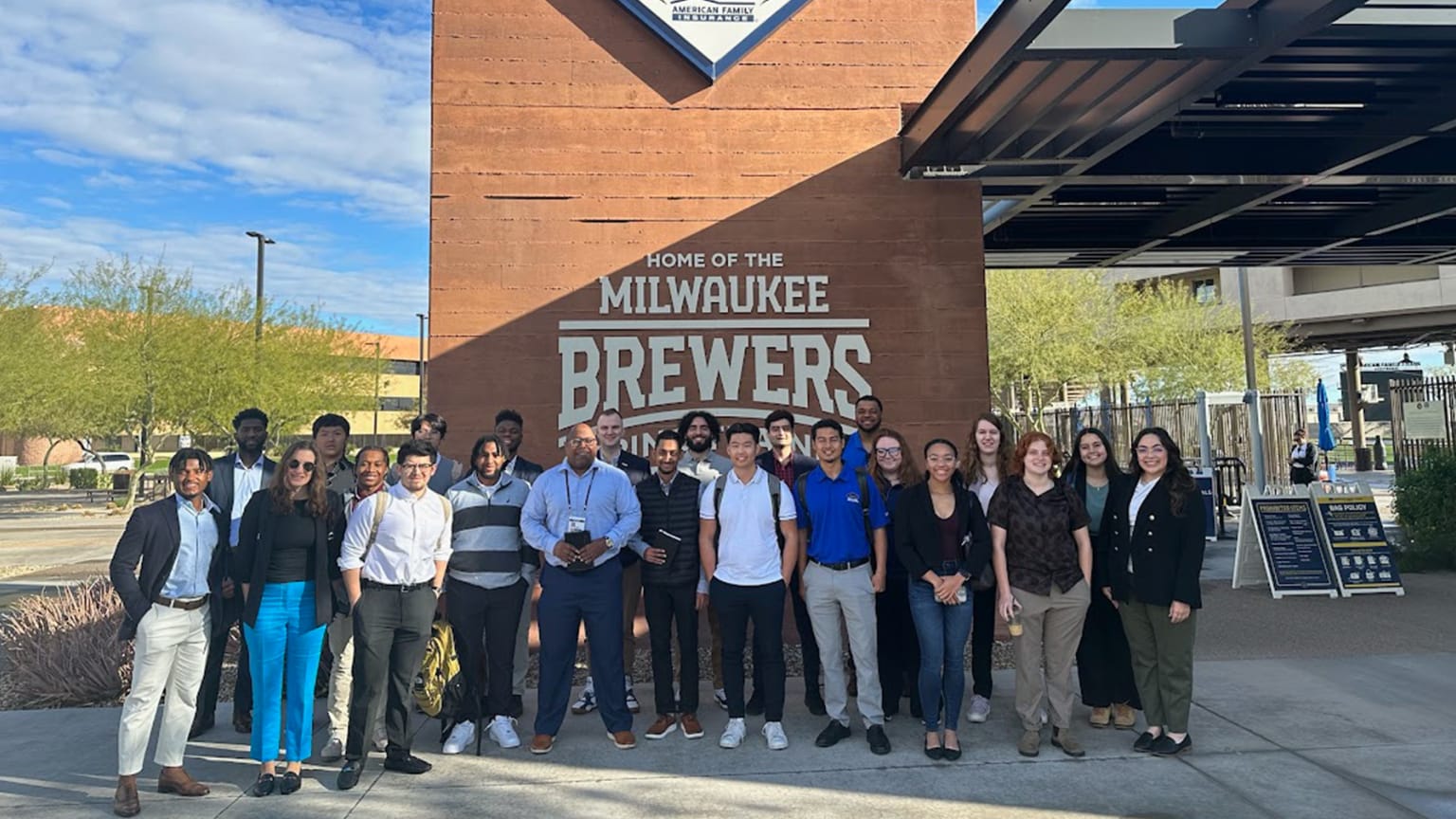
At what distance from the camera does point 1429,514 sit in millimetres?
10406

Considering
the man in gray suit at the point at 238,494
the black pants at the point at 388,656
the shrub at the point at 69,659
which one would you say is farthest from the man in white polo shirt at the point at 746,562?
the shrub at the point at 69,659

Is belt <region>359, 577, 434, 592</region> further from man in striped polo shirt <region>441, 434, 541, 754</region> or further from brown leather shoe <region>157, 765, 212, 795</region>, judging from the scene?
brown leather shoe <region>157, 765, 212, 795</region>

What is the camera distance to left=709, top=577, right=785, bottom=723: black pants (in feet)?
16.7

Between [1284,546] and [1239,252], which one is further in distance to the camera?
[1239,252]

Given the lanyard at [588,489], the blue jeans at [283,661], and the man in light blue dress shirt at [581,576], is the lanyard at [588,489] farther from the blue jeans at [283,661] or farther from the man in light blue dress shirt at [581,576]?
the blue jeans at [283,661]

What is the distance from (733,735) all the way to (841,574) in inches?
A: 43.7

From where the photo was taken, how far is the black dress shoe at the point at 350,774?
4473 mm

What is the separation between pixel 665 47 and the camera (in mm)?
7801

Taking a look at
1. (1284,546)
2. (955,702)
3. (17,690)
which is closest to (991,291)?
(1284,546)

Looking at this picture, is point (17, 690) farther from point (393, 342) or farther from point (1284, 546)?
point (393, 342)

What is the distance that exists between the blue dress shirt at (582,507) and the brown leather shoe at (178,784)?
2.03 meters

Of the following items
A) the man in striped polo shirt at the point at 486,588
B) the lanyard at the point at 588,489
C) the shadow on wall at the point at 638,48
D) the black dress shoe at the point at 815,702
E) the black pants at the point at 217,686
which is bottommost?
the black dress shoe at the point at 815,702

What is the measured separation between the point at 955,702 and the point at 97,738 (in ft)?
16.9

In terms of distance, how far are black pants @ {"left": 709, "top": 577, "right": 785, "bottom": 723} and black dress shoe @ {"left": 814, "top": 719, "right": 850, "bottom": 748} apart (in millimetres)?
267
